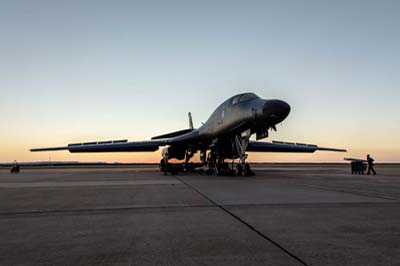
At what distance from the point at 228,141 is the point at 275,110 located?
→ 20.2ft

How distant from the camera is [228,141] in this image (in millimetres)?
19984

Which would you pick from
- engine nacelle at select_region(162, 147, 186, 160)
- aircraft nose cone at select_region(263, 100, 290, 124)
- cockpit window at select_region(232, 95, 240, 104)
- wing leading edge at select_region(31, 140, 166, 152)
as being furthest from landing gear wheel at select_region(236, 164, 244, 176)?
wing leading edge at select_region(31, 140, 166, 152)

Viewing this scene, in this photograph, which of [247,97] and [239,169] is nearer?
[247,97]

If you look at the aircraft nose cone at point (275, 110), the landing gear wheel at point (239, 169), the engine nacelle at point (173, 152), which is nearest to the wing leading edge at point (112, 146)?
the engine nacelle at point (173, 152)

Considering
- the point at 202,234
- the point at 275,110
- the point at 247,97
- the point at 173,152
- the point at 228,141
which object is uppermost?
the point at 247,97

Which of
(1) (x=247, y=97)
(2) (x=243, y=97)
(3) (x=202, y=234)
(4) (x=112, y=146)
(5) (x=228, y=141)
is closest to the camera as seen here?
(3) (x=202, y=234)

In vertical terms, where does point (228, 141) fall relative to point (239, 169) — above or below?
above

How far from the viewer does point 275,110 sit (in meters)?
14.2

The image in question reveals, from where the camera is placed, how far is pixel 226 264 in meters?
2.73

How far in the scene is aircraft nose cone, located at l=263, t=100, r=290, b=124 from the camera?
14.2 meters

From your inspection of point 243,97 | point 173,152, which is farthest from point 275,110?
point 173,152

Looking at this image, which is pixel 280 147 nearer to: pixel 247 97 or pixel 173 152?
pixel 173 152

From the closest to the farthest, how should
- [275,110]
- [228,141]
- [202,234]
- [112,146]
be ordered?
[202,234]
[275,110]
[228,141]
[112,146]

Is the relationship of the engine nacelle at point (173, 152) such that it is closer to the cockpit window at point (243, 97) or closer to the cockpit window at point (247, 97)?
the cockpit window at point (243, 97)
